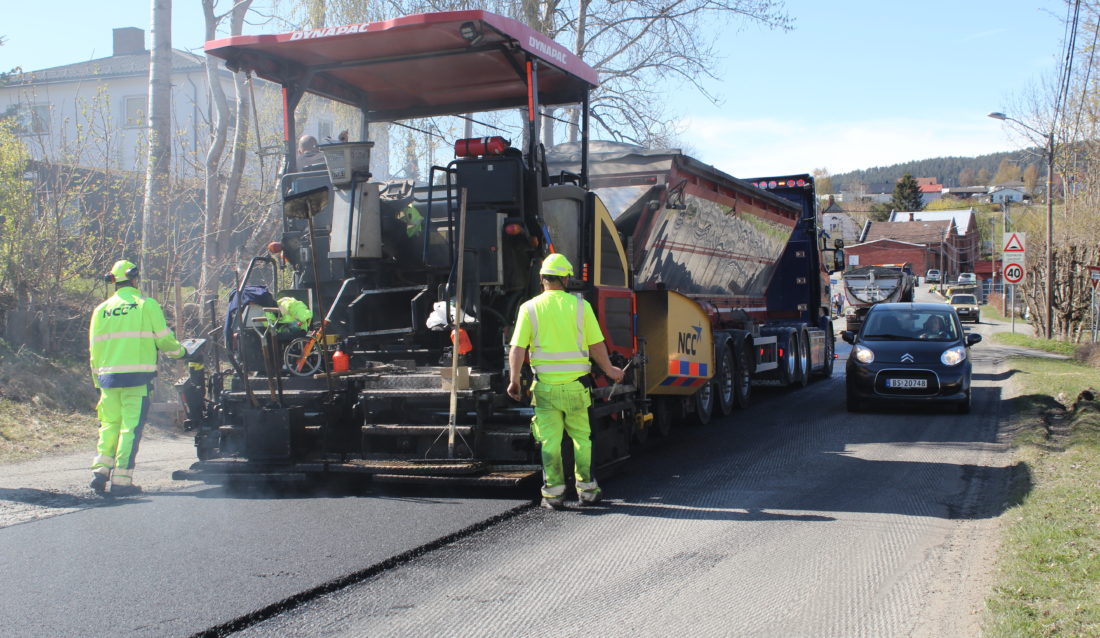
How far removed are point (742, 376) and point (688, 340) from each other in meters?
3.68

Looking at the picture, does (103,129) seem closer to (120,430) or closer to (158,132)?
(158,132)

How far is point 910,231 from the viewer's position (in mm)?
104875

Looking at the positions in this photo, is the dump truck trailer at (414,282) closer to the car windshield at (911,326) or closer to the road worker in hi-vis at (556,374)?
the road worker in hi-vis at (556,374)

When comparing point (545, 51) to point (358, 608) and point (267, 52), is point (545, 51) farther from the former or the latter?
point (358, 608)

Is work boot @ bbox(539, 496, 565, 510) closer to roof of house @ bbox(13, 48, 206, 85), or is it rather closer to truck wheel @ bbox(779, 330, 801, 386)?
truck wheel @ bbox(779, 330, 801, 386)

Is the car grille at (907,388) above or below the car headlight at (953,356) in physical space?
below

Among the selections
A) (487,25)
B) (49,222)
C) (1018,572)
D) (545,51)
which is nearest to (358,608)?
(1018,572)

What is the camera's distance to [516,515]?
666 cm

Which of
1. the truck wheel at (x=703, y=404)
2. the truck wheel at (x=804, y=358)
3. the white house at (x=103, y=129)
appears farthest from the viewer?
the truck wheel at (x=804, y=358)

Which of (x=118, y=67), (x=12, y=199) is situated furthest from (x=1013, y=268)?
(x=118, y=67)

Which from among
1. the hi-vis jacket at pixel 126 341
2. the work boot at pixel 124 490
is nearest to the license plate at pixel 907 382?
the hi-vis jacket at pixel 126 341

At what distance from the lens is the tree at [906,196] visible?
121m

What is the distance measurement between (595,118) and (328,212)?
54.5 ft

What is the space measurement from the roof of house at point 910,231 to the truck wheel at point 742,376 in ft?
306
